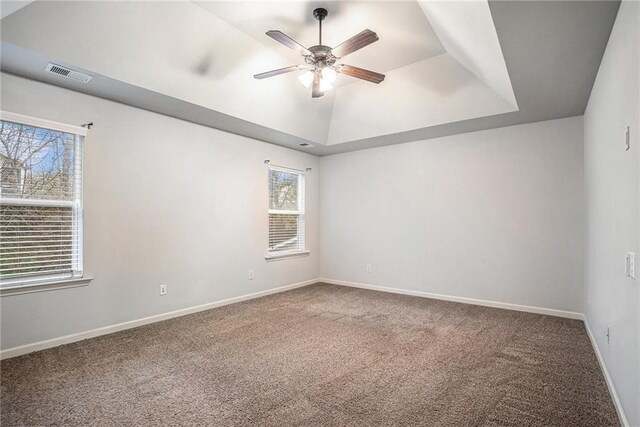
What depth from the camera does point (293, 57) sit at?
4055 mm

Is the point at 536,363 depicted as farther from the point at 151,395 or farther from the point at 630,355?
the point at 151,395

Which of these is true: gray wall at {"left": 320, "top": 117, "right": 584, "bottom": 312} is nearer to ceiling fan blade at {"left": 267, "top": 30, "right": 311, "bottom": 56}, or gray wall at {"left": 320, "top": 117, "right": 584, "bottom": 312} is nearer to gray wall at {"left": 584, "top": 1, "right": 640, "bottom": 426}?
gray wall at {"left": 584, "top": 1, "right": 640, "bottom": 426}

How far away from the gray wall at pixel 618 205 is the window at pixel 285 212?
13.2 ft

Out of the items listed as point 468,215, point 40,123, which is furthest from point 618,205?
point 40,123

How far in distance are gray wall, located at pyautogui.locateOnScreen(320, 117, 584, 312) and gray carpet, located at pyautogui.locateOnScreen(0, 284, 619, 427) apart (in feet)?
2.34

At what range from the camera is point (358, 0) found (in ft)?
9.74

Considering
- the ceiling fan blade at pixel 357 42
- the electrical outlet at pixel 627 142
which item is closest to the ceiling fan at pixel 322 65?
the ceiling fan blade at pixel 357 42

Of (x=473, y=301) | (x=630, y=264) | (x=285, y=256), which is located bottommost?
(x=473, y=301)

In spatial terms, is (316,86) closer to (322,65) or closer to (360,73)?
(322,65)

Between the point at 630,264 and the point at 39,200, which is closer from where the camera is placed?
the point at 630,264

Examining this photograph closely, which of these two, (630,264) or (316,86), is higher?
(316,86)

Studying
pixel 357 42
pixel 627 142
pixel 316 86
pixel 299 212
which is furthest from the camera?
pixel 299 212

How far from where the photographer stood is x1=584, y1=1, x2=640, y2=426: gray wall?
1679 millimetres

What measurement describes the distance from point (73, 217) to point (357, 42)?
10.2 feet
